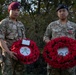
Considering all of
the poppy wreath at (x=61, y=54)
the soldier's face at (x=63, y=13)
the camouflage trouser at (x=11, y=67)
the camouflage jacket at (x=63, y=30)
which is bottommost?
the camouflage trouser at (x=11, y=67)

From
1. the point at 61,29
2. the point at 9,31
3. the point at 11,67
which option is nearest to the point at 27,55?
the point at 11,67

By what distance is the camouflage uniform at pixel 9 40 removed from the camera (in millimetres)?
5562

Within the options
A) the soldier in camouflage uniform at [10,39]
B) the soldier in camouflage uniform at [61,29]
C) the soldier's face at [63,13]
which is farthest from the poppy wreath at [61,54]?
the soldier in camouflage uniform at [10,39]

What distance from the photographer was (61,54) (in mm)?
5562

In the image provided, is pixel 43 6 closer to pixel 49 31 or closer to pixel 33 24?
pixel 33 24

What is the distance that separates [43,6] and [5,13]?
4.32 meters

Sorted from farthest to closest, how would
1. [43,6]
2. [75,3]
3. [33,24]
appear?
[43,6], [75,3], [33,24]

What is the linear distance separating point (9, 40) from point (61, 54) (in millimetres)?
906

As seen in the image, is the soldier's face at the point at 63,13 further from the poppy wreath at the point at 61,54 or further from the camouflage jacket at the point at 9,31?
the camouflage jacket at the point at 9,31

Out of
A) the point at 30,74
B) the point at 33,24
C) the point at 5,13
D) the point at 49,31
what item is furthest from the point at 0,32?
the point at 5,13

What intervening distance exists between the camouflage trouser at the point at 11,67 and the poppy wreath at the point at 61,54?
458 millimetres

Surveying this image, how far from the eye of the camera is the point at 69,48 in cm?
561

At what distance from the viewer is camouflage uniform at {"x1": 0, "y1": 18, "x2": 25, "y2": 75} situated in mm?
5562

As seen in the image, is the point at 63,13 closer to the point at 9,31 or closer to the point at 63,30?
the point at 63,30
